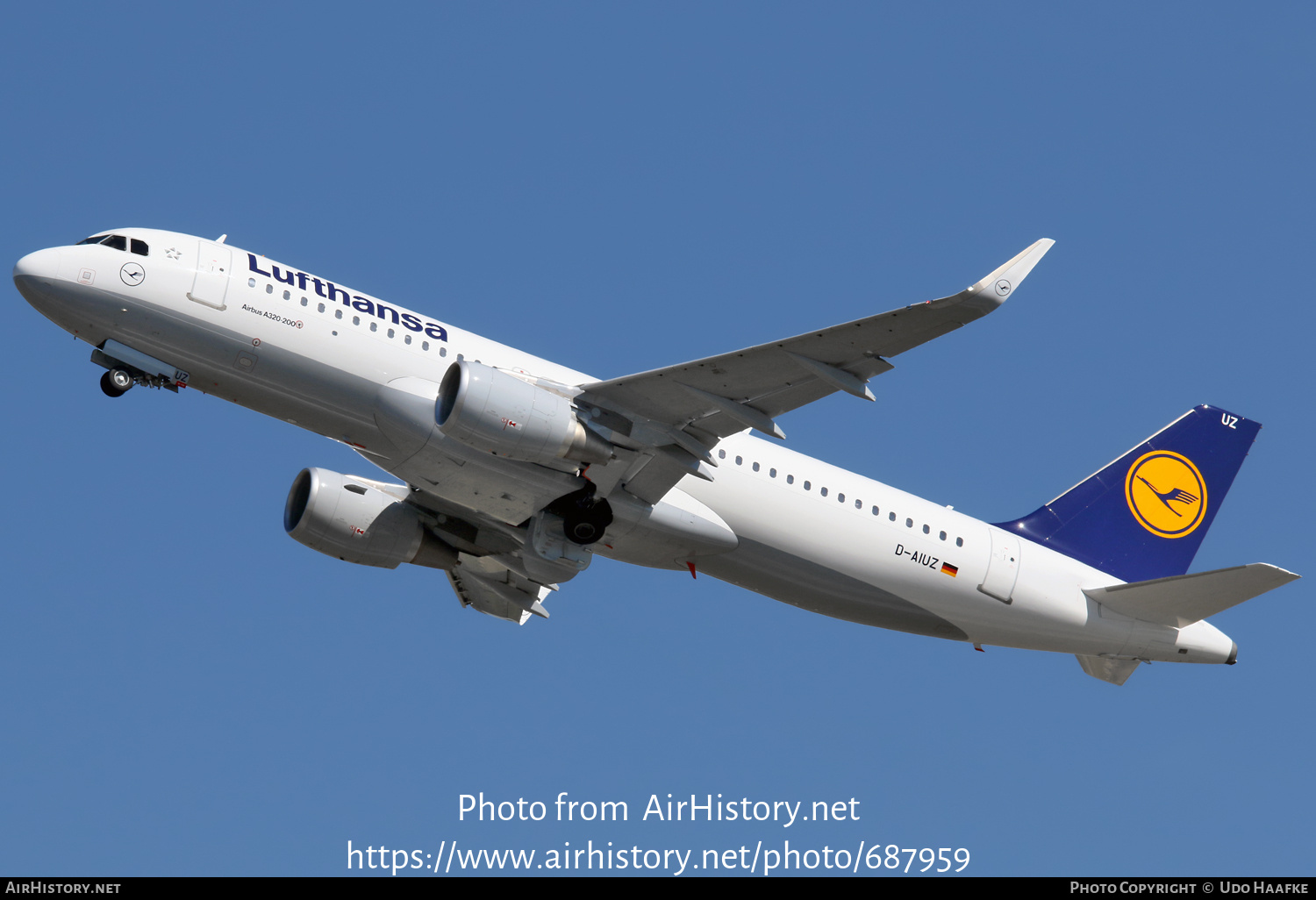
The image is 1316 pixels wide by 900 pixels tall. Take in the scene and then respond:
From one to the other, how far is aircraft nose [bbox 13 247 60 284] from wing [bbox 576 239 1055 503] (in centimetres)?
1008

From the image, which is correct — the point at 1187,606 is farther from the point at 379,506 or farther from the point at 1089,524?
the point at 379,506

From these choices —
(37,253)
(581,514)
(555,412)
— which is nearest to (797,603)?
(581,514)

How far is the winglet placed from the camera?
2306cm

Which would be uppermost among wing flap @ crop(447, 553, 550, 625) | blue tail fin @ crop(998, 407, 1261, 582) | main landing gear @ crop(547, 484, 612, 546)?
blue tail fin @ crop(998, 407, 1261, 582)

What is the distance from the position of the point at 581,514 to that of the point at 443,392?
3.96 m

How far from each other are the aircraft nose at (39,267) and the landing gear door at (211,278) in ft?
8.09

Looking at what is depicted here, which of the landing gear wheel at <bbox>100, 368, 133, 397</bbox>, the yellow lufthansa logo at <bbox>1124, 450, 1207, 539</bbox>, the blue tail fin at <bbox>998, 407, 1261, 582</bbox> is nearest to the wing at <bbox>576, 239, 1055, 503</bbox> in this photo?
the landing gear wheel at <bbox>100, 368, 133, 397</bbox>

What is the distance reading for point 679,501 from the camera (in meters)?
28.9

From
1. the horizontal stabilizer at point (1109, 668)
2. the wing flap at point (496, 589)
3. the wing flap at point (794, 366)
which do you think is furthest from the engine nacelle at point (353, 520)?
the horizontal stabilizer at point (1109, 668)

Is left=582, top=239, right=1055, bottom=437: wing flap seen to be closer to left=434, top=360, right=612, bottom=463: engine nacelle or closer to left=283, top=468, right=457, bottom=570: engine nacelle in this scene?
left=434, top=360, right=612, bottom=463: engine nacelle

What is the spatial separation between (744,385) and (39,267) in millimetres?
13306

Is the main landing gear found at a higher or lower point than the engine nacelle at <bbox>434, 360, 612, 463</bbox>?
lower

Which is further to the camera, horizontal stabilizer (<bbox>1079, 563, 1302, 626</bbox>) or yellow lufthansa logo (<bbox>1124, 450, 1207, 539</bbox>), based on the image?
yellow lufthansa logo (<bbox>1124, 450, 1207, 539</bbox>)

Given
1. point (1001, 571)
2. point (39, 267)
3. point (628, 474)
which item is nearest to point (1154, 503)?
point (1001, 571)
